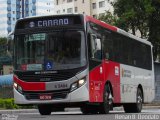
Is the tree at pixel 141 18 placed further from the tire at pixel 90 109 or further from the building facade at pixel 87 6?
the building facade at pixel 87 6

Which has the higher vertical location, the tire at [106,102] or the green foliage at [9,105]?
the tire at [106,102]

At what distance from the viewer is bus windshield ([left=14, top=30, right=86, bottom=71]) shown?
17250 millimetres

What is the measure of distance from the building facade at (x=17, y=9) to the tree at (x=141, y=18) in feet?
335

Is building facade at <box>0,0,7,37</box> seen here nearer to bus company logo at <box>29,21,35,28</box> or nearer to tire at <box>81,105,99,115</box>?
tire at <box>81,105,99,115</box>

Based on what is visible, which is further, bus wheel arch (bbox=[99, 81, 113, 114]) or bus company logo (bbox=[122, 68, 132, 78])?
bus company logo (bbox=[122, 68, 132, 78])

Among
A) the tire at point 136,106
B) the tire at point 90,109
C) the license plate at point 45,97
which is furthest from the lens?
the tire at point 136,106

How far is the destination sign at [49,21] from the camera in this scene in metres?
17.8

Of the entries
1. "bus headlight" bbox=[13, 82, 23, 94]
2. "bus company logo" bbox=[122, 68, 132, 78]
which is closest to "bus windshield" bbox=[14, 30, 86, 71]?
"bus headlight" bbox=[13, 82, 23, 94]

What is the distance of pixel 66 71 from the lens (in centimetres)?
1714

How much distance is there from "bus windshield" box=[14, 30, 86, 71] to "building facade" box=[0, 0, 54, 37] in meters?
126

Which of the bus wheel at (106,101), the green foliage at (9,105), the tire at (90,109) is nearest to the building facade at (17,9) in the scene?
the green foliage at (9,105)

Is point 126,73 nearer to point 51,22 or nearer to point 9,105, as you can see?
point 51,22

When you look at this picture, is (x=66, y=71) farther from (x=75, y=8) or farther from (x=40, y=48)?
(x=75, y=8)

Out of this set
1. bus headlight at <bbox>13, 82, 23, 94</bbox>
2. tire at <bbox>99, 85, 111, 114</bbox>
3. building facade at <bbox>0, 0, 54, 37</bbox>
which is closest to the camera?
bus headlight at <bbox>13, 82, 23, 94</bbox>
